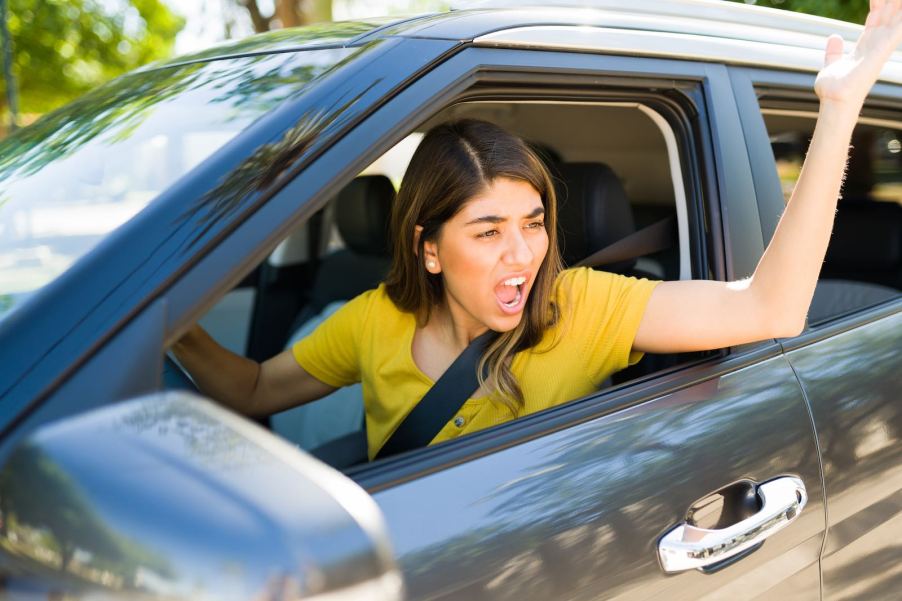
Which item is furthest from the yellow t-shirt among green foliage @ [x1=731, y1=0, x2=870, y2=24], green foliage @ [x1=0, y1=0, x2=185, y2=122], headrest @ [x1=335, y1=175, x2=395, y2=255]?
green foliage @ [x1=0, y1=0, x2=185, y2=122]

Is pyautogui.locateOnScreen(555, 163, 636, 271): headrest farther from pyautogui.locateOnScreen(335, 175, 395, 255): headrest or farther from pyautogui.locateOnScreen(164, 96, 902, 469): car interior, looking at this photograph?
→ pyautogui.locateOnScreen(335, 175, 395, 255): headrest

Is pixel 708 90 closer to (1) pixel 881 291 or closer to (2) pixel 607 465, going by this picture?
(2) pixel 607 465

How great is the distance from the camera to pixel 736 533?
147 centimetres

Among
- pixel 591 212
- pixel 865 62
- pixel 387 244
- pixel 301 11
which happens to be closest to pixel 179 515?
pixel 865 62

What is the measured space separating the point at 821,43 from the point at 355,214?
6.06ft

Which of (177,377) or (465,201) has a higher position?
(465,201)

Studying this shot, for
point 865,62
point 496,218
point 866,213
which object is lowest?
point 866,213

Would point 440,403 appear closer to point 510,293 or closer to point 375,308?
point 510,293

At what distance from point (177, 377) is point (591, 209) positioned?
3.41ft

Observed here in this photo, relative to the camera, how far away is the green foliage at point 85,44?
16.3 meters

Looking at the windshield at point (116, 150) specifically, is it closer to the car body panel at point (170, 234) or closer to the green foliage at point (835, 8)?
the car body panel at point (170, 234)

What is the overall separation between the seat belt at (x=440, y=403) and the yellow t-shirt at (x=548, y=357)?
0.02 m

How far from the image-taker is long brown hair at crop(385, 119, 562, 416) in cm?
181

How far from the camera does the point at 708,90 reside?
5.75ft
